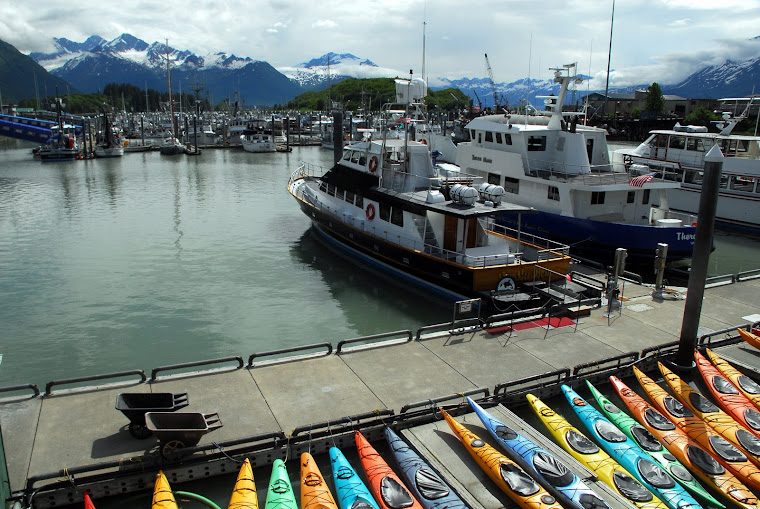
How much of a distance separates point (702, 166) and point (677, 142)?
2.84m

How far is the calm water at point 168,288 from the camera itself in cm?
1642

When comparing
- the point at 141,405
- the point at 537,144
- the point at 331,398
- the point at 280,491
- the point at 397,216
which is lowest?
the point at 280,491

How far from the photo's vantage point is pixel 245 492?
844 cm

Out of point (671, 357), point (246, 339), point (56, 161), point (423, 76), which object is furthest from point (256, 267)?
point (56, 161)

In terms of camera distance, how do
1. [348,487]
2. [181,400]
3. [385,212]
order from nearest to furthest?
[348,487]
[181,400]
[385,212]

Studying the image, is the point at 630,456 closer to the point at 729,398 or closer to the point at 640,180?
the point at 729,398

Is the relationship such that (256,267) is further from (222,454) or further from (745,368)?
(745,368)

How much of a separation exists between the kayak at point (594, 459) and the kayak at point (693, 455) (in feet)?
4.35

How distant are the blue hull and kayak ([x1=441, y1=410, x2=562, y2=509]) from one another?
14.2 m

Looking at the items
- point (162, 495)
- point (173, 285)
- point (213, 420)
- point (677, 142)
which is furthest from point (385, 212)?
point (677, 142)

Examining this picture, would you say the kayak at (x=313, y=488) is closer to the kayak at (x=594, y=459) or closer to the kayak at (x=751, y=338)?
the kayak at (x=594, y=459)

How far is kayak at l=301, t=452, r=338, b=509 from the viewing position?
27.0 ft

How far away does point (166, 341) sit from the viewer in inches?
659

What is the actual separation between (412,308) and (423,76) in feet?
32.4
